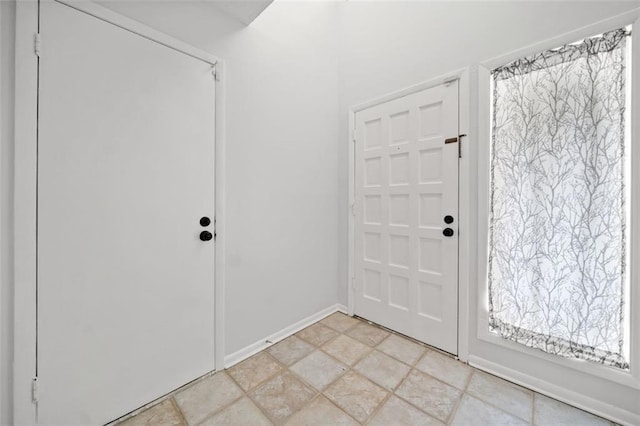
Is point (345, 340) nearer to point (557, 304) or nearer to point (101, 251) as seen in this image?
point (557, 304)

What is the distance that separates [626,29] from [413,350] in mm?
2359

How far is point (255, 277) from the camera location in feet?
6.44

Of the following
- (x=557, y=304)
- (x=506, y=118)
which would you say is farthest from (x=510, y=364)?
(x=506, y=118)

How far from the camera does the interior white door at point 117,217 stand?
45.8 inches

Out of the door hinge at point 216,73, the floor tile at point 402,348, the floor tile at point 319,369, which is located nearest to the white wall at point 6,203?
the door hinge at point 216,73

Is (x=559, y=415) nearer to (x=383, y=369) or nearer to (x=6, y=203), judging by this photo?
(x=383, y=369)

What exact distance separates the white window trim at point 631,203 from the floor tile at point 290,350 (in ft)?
4.30

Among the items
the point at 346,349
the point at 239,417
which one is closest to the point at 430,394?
the point at 346,349

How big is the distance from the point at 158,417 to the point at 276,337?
909mm

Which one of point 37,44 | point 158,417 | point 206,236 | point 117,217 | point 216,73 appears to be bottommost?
point 158,417

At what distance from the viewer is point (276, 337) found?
6.88 feet

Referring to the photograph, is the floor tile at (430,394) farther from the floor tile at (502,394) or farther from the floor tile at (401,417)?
the floor tile at (502,394)

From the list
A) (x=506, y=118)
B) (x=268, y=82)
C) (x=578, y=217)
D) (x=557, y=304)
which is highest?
(x=268, y=82)

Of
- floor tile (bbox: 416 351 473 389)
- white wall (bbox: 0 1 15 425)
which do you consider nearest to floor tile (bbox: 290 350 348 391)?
floor tile (bbox: 416 351 473 389)
